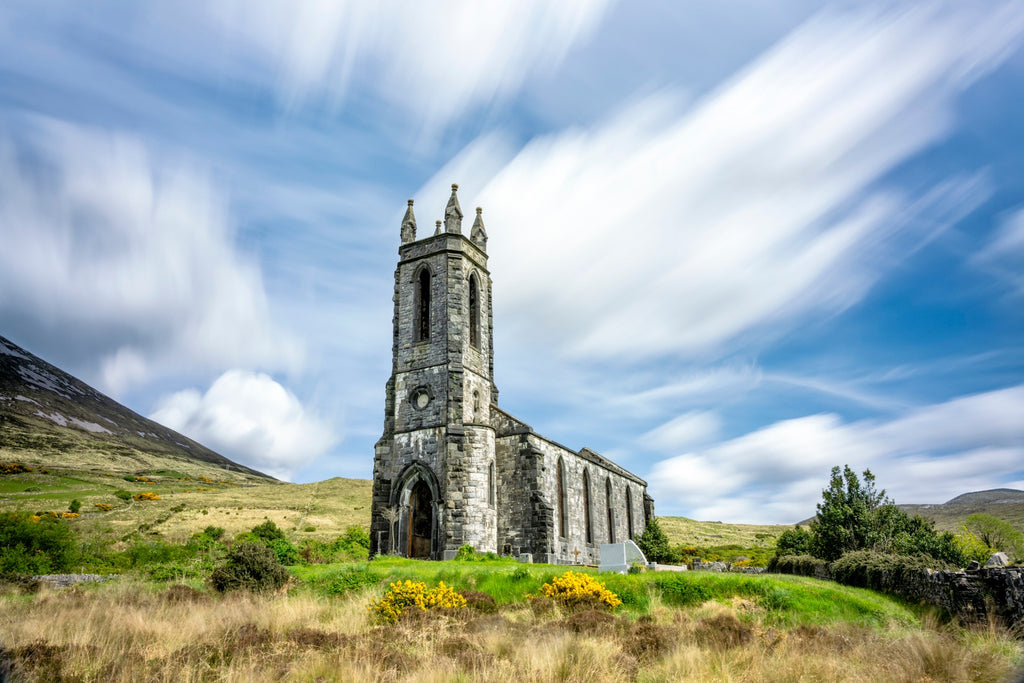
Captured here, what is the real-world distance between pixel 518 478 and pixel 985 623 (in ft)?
62.5

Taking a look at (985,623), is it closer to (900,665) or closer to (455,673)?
(900,665)

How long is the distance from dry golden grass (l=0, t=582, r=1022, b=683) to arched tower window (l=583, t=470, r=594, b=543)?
21.4 meters

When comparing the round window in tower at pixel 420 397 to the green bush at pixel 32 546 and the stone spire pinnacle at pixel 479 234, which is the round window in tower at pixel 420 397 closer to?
the stone spire pinnacle at pixel 479 234

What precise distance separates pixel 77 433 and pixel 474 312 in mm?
69466

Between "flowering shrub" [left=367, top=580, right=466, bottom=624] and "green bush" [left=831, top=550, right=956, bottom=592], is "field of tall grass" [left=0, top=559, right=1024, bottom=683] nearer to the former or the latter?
"flowering shrub" [left=367, top=580, right=466, bottom=624]

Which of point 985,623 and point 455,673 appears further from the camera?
point 985,623

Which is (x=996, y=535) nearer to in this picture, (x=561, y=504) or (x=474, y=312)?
(x=561, y=504)

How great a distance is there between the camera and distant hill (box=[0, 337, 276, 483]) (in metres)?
64.4

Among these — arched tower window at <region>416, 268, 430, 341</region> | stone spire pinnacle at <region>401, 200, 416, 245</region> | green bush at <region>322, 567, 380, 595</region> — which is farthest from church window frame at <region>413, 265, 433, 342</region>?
green bush at <region>322, 567, 380, 595</region>

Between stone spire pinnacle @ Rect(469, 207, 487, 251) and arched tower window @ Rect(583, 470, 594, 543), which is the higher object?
stone spire pinnacle @ Rect(469, 207, 487, 251)

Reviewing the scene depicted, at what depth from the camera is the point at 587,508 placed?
33969mm

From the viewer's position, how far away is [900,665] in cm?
721

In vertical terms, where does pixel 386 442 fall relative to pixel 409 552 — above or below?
above

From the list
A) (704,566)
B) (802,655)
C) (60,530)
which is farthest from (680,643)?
(704,566)
